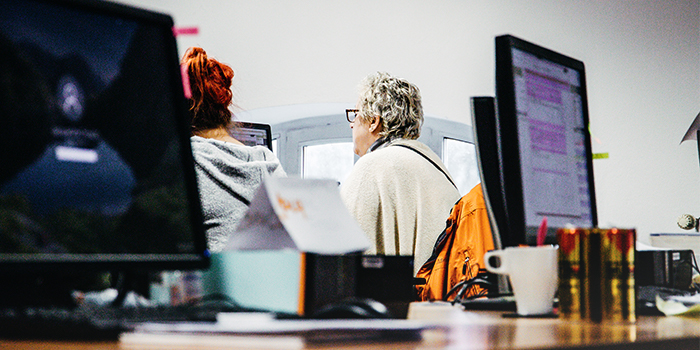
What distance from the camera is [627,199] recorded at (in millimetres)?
3648

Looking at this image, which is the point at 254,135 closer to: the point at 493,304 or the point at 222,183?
the point at 222,183

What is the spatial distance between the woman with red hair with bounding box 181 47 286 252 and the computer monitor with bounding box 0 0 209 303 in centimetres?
86

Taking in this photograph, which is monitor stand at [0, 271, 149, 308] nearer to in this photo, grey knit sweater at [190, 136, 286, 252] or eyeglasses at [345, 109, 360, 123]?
grey knit sweater at [190, 136, 286, 252]

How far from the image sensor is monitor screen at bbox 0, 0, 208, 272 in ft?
1.99

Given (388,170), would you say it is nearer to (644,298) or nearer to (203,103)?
(203,103)

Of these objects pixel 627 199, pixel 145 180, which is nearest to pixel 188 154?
pixel 145 180

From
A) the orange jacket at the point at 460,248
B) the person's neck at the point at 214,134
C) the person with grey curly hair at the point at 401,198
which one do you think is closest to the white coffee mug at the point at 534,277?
the orange jacket at the point at 460,248

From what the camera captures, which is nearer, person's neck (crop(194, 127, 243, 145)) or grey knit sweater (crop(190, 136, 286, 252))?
grey knit sweater (crop(190, 136, 286, 252))

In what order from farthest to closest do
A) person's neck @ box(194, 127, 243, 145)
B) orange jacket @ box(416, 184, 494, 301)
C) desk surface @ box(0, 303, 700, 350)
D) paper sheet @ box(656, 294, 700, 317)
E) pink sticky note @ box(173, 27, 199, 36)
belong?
person's neck @ box(194, 127, 243, 145), orange jacket @ box(416, 184, 494, 301), paper sheet @ box(656, 294, 700, 317), pink sticky note @ box(173, 27, 199, 36), desk surface @ box(0, 303, 700, 350)

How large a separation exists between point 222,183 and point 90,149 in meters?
0.96

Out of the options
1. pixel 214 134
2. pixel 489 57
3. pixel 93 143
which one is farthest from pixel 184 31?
pixel 489 57

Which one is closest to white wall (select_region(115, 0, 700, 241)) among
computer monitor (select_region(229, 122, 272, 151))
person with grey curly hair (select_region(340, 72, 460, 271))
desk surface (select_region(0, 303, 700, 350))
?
computer monitor (select_region(229, 122, 272, 151))

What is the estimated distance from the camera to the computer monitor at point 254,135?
7.77 ft

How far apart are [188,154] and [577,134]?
776mm
